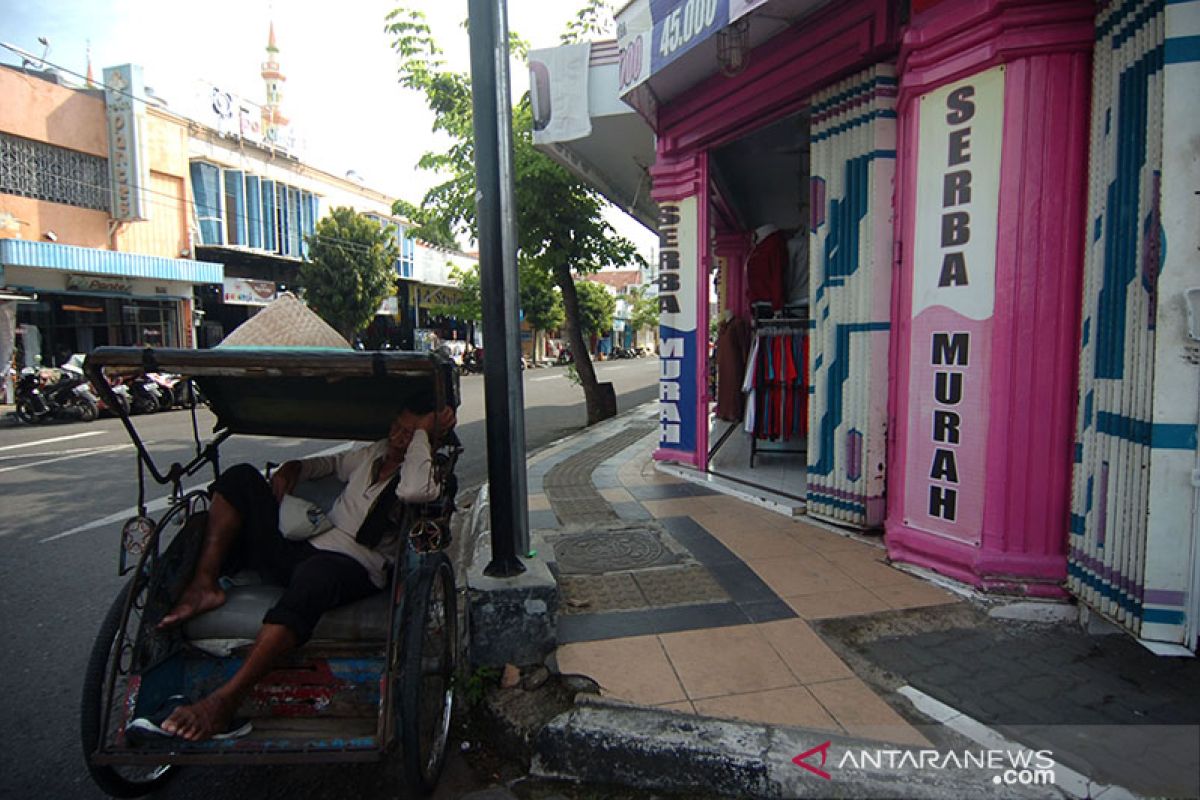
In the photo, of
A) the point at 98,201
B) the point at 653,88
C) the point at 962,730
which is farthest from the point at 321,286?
the point at 962,730

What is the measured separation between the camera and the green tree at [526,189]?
1004 centimetres

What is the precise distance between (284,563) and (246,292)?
77.4ft

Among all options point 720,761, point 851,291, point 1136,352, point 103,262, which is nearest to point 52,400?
point 103,262

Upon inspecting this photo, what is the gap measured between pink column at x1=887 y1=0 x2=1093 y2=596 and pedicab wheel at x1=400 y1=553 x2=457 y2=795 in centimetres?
283

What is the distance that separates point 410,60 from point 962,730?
1118 centimetres

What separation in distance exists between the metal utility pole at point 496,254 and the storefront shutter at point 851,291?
98.7 inches

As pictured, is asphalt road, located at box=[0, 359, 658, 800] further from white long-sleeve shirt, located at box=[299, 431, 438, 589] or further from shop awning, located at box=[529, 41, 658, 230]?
shop awning, located at box=[529, 41, 658, 230]

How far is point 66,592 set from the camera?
444 centimetres

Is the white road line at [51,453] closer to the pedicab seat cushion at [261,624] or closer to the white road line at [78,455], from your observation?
the white road line at [78,455]

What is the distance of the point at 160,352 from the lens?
2596 millimetres

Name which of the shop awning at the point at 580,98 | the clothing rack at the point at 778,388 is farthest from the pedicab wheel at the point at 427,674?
the shop awning at the point at 580,98

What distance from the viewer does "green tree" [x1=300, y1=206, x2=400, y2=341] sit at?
23438 millimetres

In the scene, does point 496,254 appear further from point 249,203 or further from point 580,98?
point 249,203

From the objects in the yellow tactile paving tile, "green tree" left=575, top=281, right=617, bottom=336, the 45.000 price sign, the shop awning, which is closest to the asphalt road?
the yellow tactile paving tile
